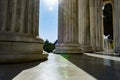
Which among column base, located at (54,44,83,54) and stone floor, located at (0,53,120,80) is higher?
column base, located at (54,44,83,54)

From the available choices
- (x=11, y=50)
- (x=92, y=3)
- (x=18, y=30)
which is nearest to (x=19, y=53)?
(x=11, y=50)

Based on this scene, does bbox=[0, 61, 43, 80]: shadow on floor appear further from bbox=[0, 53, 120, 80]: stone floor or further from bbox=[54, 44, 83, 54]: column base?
bbox=[54, 44, 83, 54]: column base

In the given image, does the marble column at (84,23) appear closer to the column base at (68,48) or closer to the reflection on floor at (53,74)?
the column base at (68,48)

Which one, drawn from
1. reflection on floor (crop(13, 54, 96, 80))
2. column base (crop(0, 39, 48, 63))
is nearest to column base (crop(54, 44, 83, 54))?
column base (crop(0, 39, 48, 63))

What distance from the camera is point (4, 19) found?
1275 cm

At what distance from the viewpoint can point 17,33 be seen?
520 inches

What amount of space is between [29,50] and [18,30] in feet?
5.19

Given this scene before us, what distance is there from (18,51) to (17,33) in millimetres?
1231

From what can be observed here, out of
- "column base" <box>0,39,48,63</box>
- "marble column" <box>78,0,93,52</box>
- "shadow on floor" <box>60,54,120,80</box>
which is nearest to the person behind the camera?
"shadow on floor" <box>60,54,120,80</box>

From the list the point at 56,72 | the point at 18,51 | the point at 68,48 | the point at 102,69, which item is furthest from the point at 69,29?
the point at 56,72

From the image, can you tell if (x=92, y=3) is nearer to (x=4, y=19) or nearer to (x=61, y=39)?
(x=61, y=39)

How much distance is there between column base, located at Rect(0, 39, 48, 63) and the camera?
469 inches

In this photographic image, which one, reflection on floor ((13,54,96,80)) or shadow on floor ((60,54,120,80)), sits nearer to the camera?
reflection on floor ((13,54,96,80))

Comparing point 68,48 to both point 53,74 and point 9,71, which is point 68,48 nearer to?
point 9,71
